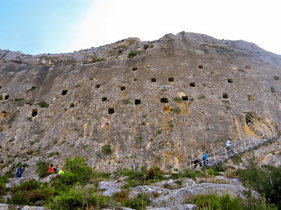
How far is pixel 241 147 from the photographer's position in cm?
1636

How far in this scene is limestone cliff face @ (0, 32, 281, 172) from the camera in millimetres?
17141

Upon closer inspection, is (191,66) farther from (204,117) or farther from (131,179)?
(131,179)

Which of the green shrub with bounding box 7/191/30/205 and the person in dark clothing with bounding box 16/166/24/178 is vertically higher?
the person in dark clothing with bounding box 16/166/24/178

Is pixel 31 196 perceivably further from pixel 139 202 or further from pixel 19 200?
pixel 139 202

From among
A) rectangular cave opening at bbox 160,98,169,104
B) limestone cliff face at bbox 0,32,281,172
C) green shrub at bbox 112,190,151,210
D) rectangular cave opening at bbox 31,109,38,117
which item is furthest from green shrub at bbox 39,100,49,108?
green shrub at bbox 112,190,151,210

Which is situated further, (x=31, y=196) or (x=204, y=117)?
(x=204, y=117)

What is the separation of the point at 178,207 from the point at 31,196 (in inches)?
198

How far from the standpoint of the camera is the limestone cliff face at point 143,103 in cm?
1714

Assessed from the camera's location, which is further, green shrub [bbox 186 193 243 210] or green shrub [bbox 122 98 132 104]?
green shrub [bbox 122 98 132 104]

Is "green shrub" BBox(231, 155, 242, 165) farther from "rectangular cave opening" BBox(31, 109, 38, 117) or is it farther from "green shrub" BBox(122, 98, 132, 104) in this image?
"rectangular cave opening" BBox(31, 109, 38, 117)

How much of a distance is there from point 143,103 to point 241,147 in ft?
22.2

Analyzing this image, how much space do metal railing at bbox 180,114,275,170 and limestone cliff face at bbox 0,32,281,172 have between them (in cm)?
42

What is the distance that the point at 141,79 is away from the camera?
21.8 m

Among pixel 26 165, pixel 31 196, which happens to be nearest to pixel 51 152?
pixel 26 165
